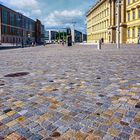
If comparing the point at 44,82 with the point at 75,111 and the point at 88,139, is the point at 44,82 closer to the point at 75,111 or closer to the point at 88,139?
the point at 75,111

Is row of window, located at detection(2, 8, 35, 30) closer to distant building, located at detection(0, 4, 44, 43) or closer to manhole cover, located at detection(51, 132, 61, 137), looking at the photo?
distant building, located at detection(0, 4, 44, 43)

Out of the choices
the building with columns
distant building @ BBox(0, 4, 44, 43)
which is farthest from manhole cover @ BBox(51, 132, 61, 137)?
distant building @ BBox(0, 4, 44, 43)

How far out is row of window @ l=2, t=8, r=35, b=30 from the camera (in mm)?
91575

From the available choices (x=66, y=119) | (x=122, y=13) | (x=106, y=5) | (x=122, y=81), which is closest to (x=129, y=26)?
(x=122, y=13)

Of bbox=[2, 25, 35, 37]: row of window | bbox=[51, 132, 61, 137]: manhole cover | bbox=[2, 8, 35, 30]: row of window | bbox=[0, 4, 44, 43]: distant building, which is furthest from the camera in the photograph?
bbox=[2, 8, 35, 30]: row of window

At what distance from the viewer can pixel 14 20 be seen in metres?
103

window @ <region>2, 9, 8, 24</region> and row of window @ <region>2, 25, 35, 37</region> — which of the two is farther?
row of window @ <region>2, 25, 35, 37</region>

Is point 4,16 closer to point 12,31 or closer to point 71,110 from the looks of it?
point 12,31

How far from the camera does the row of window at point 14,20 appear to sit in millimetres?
91575

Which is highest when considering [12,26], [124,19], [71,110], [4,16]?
[4,16]

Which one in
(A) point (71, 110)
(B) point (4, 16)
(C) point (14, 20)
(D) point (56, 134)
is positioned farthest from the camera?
(C) point (14, 20)

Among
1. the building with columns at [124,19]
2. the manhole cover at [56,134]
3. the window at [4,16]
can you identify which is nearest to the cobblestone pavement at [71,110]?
the manhole cover at [56,134]

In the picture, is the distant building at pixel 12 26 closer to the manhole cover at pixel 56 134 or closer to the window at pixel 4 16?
the window at pixel 4 16

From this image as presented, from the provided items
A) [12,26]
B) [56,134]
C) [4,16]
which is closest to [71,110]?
[56,134]
